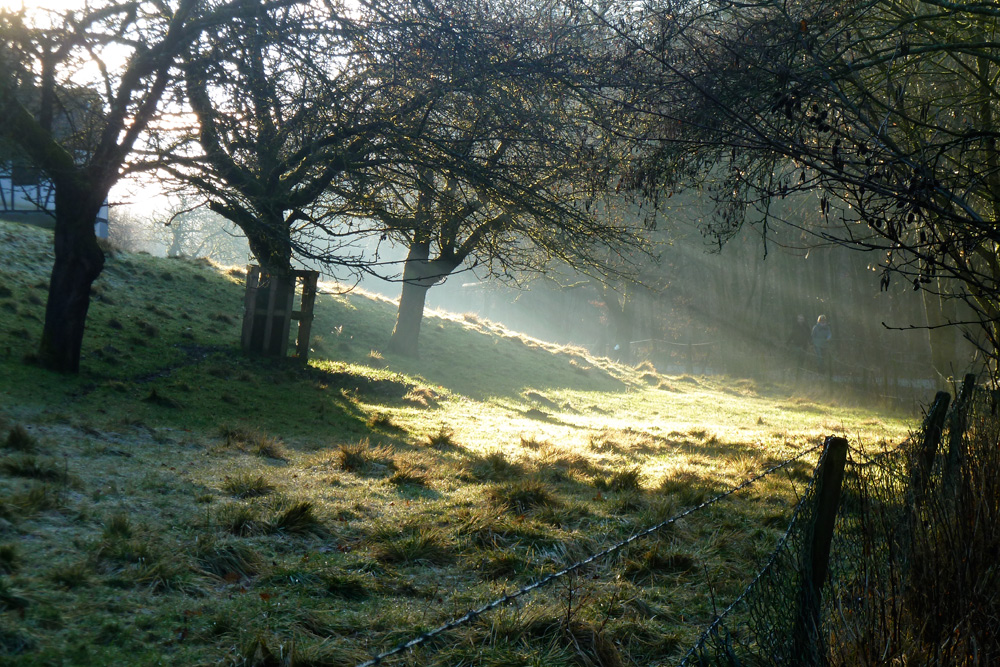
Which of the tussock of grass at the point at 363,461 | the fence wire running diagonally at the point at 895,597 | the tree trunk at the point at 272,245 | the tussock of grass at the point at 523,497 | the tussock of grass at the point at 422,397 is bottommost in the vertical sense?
the tussock of grass at the point at 363,461

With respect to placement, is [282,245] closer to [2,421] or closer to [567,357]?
[2,421]

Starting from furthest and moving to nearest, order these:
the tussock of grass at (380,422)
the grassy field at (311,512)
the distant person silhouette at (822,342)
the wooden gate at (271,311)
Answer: the distant person silhouette at (822,342) → the wooden gate at (271,311) → the tussock of grass at (380,422) → the grassy field at (311,512)

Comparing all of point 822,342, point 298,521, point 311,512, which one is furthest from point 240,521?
point 822,342

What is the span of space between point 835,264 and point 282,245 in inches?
1041

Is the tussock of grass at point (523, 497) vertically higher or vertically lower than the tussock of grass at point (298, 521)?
higher

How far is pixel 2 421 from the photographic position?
24.7ft

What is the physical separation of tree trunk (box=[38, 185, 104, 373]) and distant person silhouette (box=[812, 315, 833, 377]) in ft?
80.3

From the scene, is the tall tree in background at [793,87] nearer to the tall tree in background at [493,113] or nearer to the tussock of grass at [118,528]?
the tall tree in background at [493,113]

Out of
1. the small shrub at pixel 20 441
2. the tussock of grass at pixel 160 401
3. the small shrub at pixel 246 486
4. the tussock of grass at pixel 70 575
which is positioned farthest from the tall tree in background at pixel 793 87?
the tussock of grass at pixel 160 401

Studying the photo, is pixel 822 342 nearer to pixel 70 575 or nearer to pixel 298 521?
pixel 298 521

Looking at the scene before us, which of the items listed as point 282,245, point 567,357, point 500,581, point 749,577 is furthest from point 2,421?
point 567,357

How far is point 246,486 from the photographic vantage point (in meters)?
6.63

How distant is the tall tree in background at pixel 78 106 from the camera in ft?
29.5

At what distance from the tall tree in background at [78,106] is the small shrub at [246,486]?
494 centimetres
